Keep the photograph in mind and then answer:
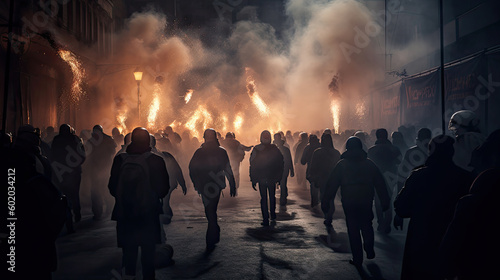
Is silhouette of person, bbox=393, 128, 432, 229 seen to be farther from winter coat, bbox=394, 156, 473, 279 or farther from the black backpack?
the black backpack

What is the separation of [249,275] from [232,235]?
2.43 meters

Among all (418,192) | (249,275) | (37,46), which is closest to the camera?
(418,192)

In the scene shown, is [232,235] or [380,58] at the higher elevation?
[380,58]

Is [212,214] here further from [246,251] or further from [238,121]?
[238,121]

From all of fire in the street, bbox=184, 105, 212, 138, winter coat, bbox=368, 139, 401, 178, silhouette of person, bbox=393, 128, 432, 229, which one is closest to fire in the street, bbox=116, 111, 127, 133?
fire in the street, bbox=184, 105, 212, 138

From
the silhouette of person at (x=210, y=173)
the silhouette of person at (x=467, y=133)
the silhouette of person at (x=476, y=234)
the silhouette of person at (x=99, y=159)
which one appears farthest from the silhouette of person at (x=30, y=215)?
the silhouette of person at (x=99, y=159)

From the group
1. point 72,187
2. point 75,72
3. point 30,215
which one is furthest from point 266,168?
point 75,72

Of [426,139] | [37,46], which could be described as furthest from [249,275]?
[37,46]

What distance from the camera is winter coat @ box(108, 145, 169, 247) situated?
4711 mm

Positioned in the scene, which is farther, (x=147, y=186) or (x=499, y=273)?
(x=147, y=186)

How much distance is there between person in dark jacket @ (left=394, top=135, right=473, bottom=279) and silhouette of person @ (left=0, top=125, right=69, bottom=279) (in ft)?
9.83

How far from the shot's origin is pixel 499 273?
273 cm

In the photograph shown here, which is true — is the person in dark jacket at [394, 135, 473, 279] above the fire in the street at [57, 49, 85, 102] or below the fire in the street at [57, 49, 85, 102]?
below

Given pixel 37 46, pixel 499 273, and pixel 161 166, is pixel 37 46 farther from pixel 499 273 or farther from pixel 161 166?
pixel 499 273
